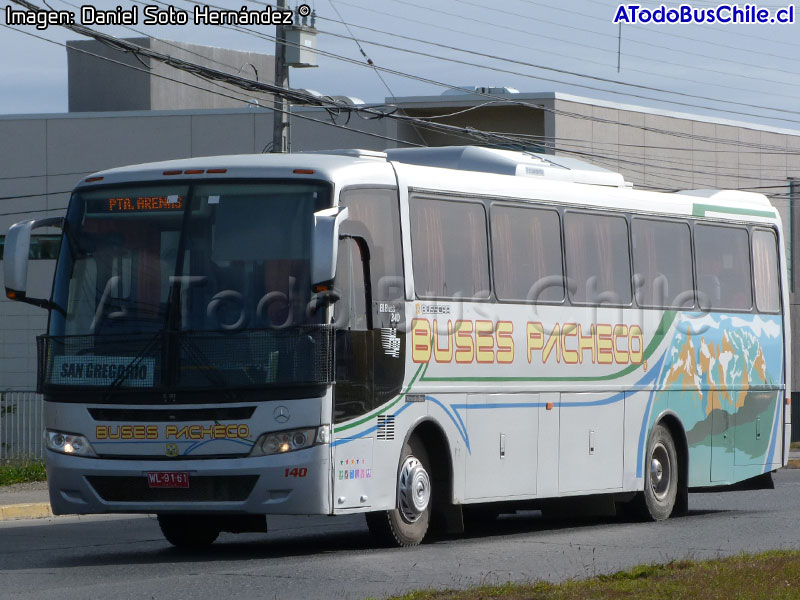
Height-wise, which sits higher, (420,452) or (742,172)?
(742,172)

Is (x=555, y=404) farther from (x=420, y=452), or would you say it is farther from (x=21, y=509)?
(x=21, y=509)

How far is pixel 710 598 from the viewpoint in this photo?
29.9ft

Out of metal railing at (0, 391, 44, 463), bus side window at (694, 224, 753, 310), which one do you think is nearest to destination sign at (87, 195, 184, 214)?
bus side window at (694, 224, 753, 310)

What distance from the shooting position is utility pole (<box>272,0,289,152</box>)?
24.6m

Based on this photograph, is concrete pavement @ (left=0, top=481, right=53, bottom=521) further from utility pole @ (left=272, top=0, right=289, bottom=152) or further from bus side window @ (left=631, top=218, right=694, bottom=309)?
bus side window @ (left=631, top=218, right=694, bottom=309)

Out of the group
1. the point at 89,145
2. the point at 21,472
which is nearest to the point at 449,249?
the point at 21,472

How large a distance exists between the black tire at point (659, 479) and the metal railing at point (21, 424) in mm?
11449

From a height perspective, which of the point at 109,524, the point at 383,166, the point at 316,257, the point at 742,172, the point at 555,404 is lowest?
the point at 109,524

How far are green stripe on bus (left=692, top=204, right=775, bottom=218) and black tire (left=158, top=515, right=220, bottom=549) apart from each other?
7001 mm

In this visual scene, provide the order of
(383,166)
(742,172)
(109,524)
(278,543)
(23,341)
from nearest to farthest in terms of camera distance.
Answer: (383,166)
(278,543)
(109,524)
(23,341)
(742,172)

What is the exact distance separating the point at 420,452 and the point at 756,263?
6828 millimetres

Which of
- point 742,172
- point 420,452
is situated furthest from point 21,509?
point 742,172

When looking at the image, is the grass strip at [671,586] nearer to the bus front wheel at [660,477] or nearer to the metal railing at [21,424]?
the bus front wheel at [660,477]

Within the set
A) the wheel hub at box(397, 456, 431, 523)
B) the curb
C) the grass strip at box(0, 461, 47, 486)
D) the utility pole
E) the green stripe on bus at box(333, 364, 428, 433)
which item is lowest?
the curb
